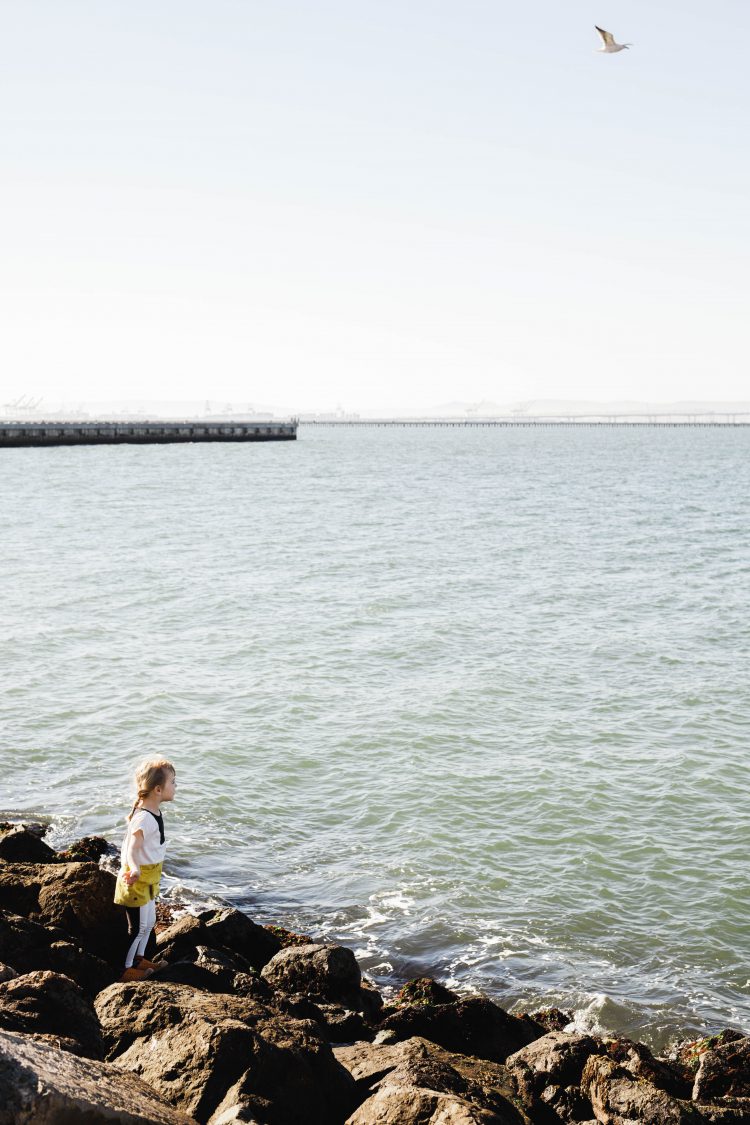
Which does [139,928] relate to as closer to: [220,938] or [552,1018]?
[220,938]

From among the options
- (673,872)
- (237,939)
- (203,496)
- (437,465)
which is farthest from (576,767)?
(437,465)

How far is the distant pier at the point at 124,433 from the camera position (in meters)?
138

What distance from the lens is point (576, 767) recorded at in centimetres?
1692

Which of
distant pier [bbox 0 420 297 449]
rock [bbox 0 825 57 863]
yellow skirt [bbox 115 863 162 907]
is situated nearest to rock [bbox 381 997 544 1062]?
yellow skirt [bbox 115 863 162 907]

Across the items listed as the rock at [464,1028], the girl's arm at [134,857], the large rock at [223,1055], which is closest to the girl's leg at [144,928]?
the girl's arm at [134,857]

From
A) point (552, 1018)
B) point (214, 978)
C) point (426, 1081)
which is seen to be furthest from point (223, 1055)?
point (552, 1018)

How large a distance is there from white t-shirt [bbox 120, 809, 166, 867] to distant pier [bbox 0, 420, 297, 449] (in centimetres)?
13265

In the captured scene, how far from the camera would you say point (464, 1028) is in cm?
835

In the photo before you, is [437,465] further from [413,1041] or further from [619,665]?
[413,1041]

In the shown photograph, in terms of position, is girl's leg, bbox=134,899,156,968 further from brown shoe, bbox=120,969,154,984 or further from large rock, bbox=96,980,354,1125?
large rock, bbox=96,980,354,1125

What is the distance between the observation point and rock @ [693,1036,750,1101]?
776 cm

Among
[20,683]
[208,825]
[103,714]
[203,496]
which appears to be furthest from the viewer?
[203,496]

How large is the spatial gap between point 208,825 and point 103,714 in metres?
5.74

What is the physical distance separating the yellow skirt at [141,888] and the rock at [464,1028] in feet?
7.02
